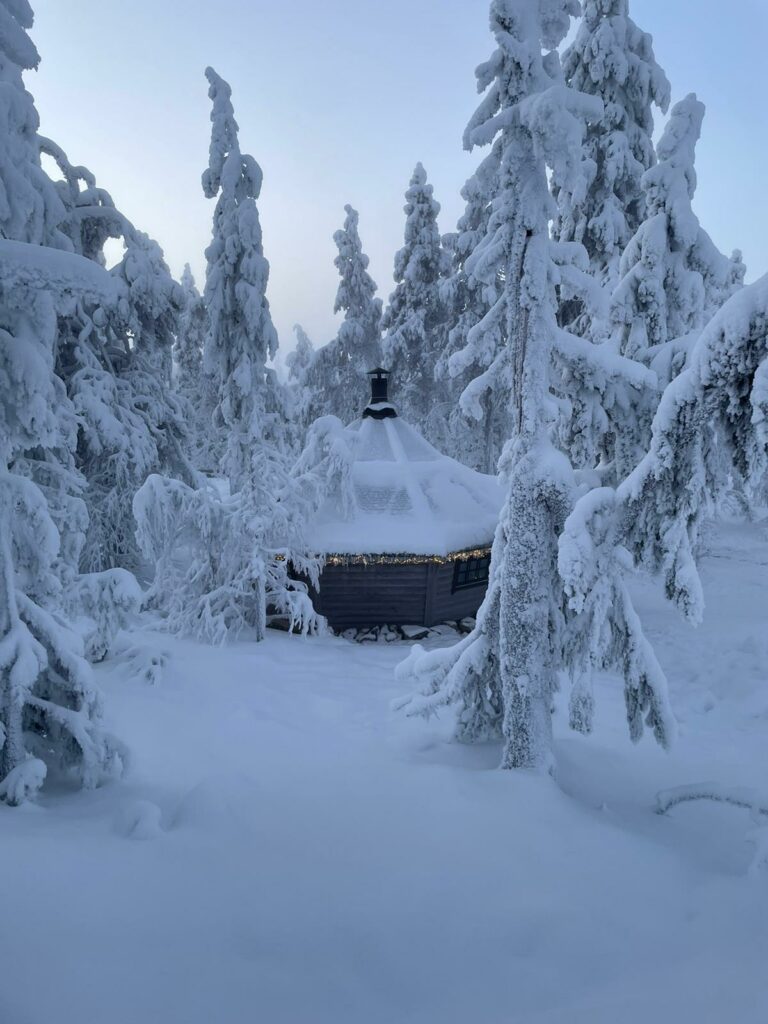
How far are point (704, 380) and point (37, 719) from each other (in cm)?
665

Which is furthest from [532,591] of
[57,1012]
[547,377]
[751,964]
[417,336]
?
[417,336]

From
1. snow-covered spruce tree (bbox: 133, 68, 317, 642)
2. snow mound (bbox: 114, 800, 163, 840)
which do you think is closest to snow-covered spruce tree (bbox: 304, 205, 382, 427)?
snow-covered spruce tree (bbox: 133, 68, 317, 642)

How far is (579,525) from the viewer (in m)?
5.10

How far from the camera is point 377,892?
14.7ft

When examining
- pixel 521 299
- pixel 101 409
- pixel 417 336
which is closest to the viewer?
pixel 521 299

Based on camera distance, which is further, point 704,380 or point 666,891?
point 666,891

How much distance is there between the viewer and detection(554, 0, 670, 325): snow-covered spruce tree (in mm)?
12930

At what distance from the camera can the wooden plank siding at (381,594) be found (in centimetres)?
1367

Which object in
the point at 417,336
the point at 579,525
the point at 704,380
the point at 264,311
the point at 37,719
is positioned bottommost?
the point at 37,719

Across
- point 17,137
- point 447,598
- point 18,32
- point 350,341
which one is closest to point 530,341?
point 17,137

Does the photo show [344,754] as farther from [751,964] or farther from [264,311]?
[264,311]

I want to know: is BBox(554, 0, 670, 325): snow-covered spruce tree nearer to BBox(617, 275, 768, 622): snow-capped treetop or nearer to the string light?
the string light

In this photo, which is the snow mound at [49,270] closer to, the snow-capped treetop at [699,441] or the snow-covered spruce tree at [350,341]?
the snow-capped treetop at [699,441]

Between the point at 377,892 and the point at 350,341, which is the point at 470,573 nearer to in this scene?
the point at 377,892
